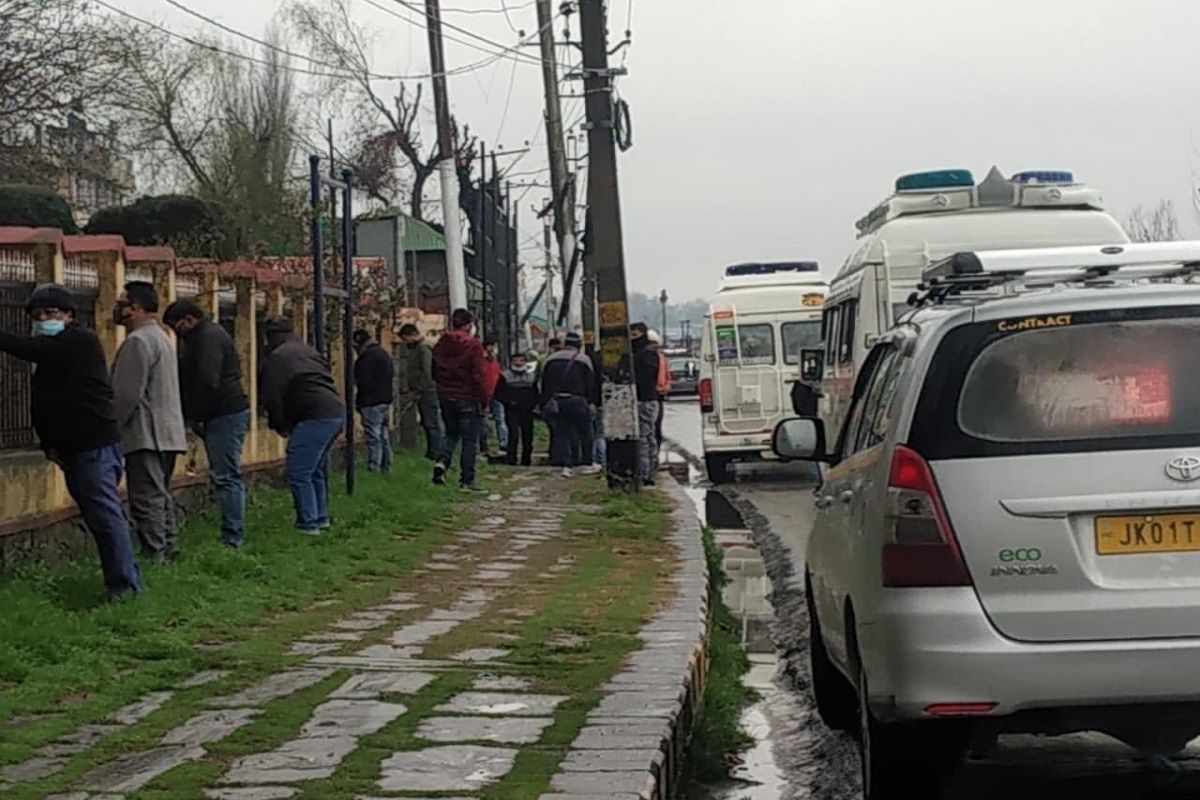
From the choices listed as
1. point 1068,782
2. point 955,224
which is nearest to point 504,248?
point 955,224

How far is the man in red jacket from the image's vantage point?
62.0 ft

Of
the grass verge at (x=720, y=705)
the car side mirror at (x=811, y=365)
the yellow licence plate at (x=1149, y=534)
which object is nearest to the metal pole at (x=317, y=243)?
the grass verge at (x=720, y=705)

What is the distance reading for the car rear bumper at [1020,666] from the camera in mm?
5734

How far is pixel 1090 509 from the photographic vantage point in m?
5.73

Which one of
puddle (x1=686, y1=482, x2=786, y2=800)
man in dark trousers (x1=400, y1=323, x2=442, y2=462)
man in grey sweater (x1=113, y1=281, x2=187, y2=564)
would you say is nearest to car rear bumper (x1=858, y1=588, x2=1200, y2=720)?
puddle (x1=686, y1=482, x2=786, y2=800)

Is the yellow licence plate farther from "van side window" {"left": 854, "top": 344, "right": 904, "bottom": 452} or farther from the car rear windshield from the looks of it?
"van side window" {"left": 854, "top": 344, "right": 904, "bottom": 452}

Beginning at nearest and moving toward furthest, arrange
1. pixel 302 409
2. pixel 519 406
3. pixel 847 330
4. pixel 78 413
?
pixel 78 413
pixel 302 409
pixel 847 330
pixel 519 406

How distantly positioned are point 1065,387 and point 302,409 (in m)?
8.42

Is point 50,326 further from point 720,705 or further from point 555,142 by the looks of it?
point 555,142

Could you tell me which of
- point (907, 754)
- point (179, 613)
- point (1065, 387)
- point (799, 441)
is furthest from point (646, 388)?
point (1065, 387)

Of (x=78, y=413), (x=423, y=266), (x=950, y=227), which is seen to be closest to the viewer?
(x=78, y=413)

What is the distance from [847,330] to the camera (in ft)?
57.1

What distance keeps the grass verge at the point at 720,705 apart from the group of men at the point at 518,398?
6.29m

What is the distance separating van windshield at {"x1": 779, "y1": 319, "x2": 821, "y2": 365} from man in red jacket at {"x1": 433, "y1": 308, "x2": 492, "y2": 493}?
254 inches
